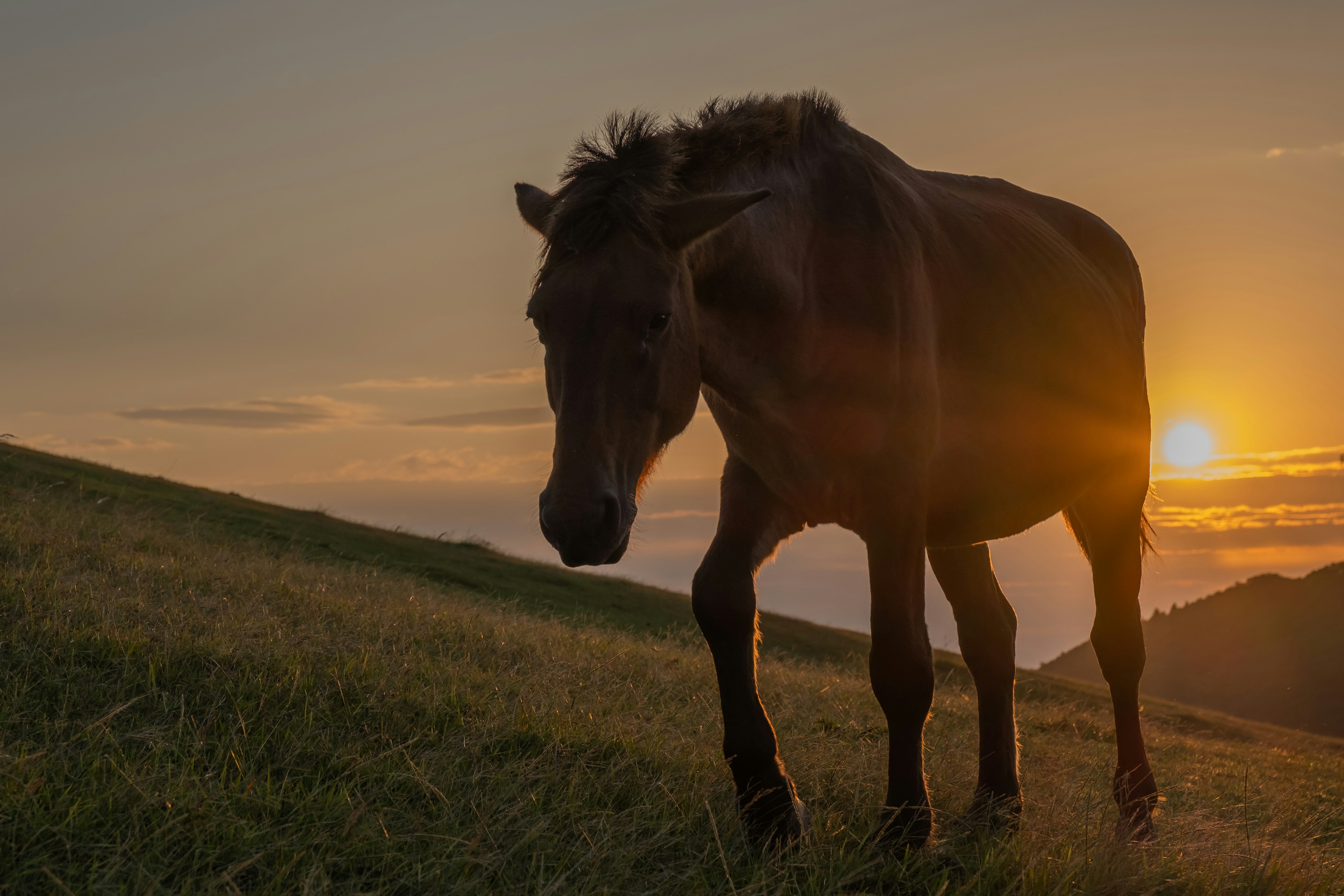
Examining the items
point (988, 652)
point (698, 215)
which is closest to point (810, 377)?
point (698, 215)

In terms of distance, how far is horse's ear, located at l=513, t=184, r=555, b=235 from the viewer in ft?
15.0

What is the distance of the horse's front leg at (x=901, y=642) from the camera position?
4.47m

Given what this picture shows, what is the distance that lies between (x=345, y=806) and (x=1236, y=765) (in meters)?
14.1

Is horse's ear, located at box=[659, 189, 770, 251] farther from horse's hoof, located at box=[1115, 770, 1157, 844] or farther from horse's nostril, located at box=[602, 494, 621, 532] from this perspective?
horse's hoof, located at box=[1115, 770, 1157, 844]

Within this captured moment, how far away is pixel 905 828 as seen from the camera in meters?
4.32

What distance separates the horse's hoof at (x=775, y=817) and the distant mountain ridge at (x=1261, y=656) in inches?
1872

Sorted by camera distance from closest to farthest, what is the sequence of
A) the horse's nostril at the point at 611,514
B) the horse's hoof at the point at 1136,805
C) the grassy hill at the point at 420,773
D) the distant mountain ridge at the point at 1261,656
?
the grassy hill at the point at 420,773
the horse's nostril at the point at 611,514
the horse's hoof at the point at 1136,805
the distant mountain ridge at the point at 1261,656

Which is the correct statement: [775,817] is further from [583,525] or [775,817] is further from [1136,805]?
[1136,805]

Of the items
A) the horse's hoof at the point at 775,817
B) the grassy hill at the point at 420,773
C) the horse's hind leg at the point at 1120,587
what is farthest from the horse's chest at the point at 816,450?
the horse's hind leg at the point at 1120,587

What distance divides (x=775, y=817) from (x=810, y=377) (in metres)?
2.11

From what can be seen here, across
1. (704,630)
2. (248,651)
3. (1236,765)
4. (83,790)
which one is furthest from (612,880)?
(1236,765)

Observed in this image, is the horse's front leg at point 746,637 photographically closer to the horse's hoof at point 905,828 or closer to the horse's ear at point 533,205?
the horse's hoof at point 905,828

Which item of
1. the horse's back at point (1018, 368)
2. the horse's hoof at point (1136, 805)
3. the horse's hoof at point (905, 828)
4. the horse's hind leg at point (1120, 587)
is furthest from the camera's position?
the horse's hind leg at point (1120, 587)

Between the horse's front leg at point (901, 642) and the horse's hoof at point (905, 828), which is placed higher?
the horse's front leg at point (901, 642)
